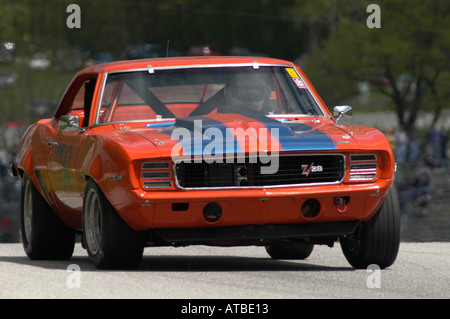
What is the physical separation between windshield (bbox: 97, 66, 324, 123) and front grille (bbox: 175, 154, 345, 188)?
3.79 ft

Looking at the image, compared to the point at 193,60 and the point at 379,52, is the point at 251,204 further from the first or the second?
the point at 379,52

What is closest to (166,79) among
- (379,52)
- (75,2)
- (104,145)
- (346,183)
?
(104,145)

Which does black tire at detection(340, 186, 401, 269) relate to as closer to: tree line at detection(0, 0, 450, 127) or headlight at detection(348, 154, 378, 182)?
headlight at detection(348, 154, 378, 182)

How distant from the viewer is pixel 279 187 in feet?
23.4

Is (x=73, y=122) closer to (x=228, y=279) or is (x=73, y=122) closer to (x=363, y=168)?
(x=228, y=279)

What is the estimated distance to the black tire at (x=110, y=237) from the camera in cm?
718

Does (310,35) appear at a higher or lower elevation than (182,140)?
lower

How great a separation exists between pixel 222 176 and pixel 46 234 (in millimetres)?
2455

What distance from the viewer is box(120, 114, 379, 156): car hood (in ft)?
23.1

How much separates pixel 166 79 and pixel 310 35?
3666 cm

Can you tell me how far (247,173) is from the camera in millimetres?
7133

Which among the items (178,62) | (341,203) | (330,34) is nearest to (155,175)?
(341,203)

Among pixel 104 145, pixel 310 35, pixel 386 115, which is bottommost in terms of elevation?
pixel 386 115
